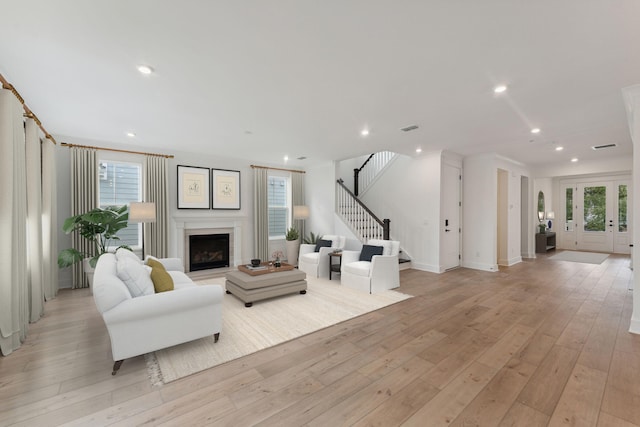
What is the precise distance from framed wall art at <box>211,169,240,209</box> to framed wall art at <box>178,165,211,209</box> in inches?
6.4

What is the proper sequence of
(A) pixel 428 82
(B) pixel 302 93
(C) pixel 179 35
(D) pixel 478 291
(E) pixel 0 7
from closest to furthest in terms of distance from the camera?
(E) pixel 0 7
(C) pixel 179 35
(A) pixel 428 82
(B) pixel 302 93
(D) pixel 478 291

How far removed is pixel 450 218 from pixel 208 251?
596cm

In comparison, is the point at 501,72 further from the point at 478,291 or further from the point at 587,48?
the point at 478,291

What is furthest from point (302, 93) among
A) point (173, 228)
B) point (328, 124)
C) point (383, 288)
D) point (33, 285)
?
point (173, 228)

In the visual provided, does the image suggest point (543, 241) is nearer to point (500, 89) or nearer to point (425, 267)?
point (425, 267)

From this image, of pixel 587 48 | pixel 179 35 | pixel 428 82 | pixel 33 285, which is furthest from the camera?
pixel 33 285

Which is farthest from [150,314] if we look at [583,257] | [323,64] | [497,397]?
[583,257]

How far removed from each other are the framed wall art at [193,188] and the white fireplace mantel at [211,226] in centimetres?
31

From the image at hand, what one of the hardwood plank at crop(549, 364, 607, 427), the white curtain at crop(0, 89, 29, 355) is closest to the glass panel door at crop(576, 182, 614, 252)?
the hardwood plank at crop(549, 364, 607, 427)

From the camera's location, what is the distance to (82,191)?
5.08 metres

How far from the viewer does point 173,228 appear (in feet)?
20.1

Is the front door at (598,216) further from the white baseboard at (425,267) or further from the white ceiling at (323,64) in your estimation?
the white baseboard at (425,267)

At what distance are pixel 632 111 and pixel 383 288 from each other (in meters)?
3.94

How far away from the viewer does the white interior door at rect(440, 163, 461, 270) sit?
6312 millimetres
